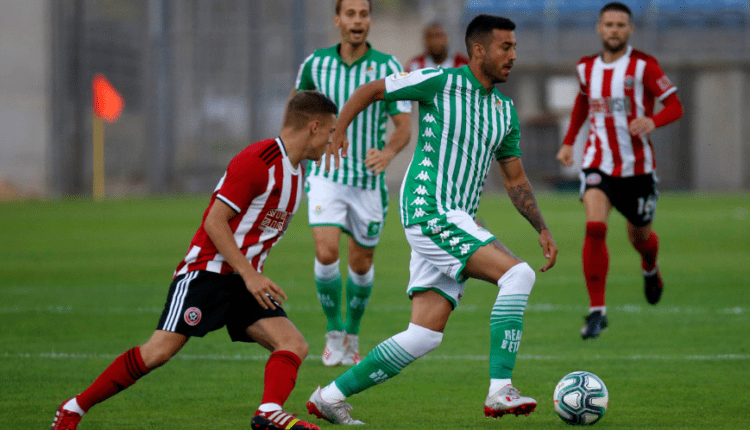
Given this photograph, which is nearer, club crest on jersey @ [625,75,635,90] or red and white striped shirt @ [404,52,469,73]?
club crest on jersey @ [625,75,635,90]

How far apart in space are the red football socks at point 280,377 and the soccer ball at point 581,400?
120 centimetres

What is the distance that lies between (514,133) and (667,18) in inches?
1210

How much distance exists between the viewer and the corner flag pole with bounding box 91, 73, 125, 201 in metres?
30.1

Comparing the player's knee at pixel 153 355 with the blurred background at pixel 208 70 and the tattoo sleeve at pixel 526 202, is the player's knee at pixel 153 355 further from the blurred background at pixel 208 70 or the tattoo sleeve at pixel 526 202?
the blurred background at pixel 208 70

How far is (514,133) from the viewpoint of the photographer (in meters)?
4.65

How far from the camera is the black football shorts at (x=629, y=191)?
23.7 feet

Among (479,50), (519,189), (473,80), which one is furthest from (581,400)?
(479,50)

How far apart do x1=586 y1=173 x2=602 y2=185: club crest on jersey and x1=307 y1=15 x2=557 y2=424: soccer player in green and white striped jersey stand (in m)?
2.67

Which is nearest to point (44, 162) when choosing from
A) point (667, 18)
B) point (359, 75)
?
point (667, 18)

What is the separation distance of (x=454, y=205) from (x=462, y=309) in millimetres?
3961

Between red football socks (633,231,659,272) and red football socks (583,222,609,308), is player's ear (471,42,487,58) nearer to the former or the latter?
red football socks (583,222,609,308)

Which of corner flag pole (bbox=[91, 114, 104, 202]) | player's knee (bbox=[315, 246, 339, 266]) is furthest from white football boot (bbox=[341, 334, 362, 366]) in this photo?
corner flag pole (bbox=[91, 114, 104, 202])

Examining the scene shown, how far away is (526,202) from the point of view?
183 inches

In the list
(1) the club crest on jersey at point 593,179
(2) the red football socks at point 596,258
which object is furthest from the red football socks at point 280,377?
(1) the club crest on jersey at point 593,179
